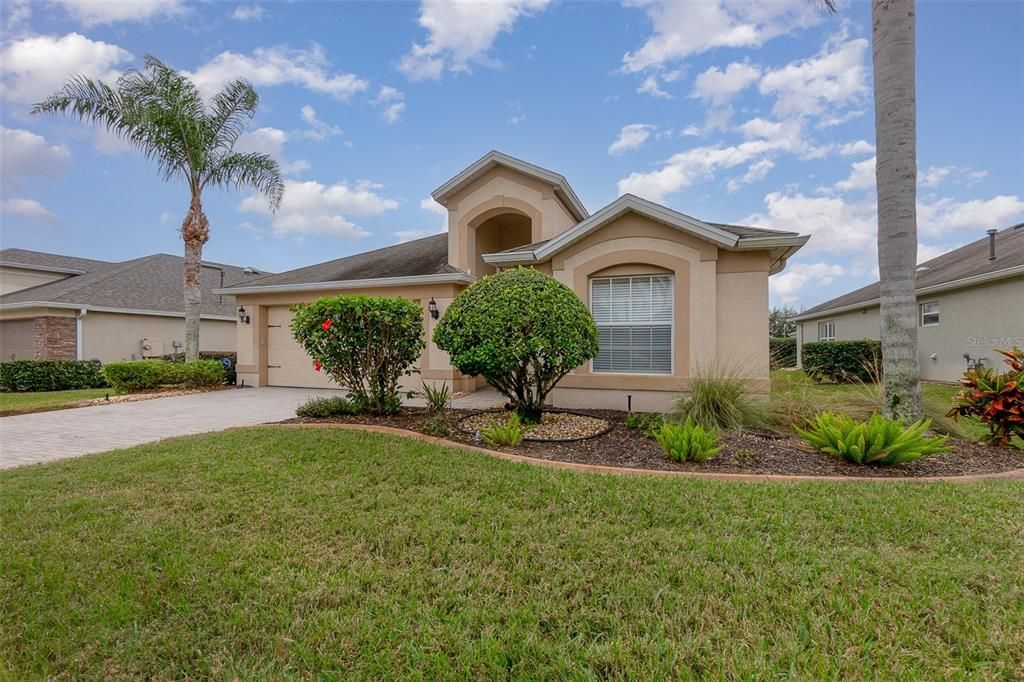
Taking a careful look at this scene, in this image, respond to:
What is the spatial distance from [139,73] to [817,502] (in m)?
18.5

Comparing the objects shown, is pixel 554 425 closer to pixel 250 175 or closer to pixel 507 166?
pixel 507 166

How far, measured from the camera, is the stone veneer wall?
15891 millimetres

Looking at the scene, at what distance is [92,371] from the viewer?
15.2m

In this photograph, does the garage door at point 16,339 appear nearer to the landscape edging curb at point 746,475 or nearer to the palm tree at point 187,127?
the palm tree at point 187,127

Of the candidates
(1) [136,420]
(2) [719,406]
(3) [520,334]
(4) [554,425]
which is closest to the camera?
(3) [520,334]

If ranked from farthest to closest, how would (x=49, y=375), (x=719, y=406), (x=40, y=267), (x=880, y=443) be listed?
(x=40, y=267), (x=49, y=375), (x=719, y=406), (x=880, y=443)

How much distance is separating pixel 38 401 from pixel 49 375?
410 centimetres

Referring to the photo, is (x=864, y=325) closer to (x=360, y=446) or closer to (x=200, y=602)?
(x=360, y=446)

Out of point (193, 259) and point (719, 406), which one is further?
point (193, 259)

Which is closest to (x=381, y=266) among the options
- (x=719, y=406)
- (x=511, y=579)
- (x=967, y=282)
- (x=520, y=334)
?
(x=520, y=334)

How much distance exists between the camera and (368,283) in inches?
483

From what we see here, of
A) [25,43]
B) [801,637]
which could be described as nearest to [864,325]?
[801,637]

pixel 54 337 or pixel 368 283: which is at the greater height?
pixel 368 283

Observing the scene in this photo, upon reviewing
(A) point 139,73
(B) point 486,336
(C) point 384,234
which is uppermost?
(A) point 139,73
